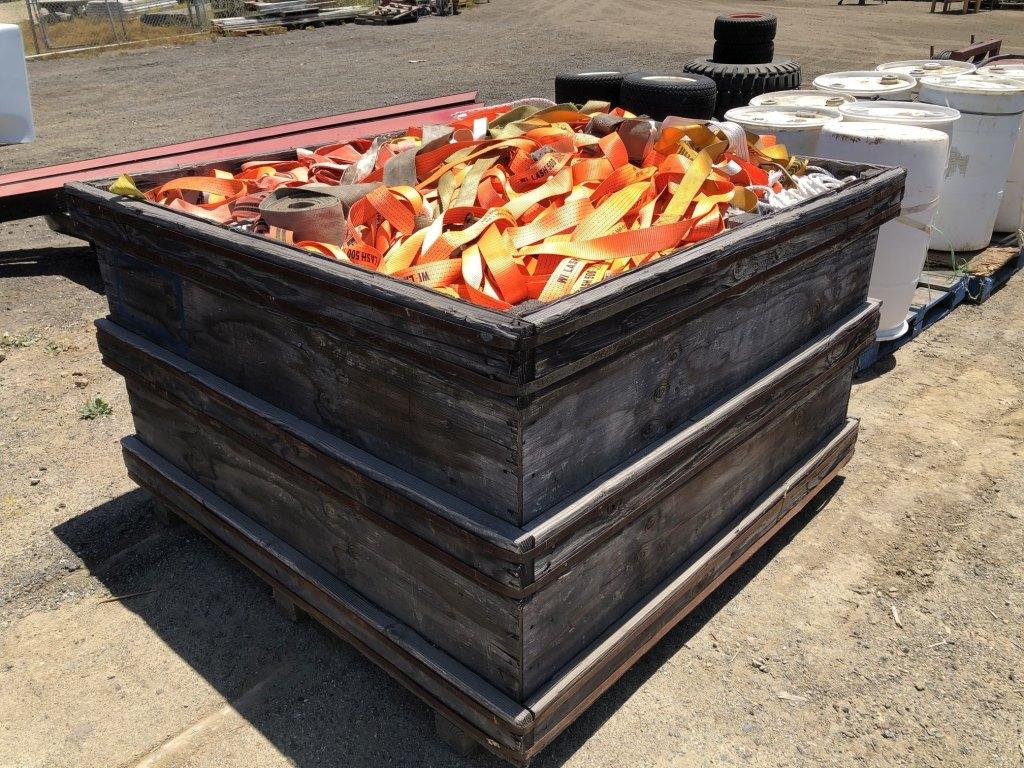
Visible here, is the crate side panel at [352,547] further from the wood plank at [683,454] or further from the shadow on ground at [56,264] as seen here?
the shadow on ground at [56,264]

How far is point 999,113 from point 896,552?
3620 mm

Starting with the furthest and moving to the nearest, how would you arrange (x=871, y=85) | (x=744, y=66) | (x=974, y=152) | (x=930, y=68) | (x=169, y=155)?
(x=930, y=68)
(x=744, y=66)
(x=169, y=155)
(x=871, y=85)
(x=974, y=152)

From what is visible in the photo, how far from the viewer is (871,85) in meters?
6.30

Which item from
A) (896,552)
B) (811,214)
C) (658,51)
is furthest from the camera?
(658,51)

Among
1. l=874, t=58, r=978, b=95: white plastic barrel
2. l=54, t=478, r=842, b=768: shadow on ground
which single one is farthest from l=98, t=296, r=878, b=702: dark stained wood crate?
l=874, t=58, r=978, b=95: white plastic barrel

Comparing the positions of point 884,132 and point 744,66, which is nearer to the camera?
point 884,132

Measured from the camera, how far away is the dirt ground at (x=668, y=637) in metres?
2.87

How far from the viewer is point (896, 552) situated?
149 inches

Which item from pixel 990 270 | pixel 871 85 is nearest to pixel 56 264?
pixel 871 85

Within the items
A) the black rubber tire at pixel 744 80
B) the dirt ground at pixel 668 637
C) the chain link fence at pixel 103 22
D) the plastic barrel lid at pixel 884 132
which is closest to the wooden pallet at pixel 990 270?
the dirt ground at pixel 668 637

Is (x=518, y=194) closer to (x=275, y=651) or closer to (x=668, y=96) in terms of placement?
(x=275, y=651)

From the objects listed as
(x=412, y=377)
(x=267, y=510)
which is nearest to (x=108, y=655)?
(x=267, y=510)

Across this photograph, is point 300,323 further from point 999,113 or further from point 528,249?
point 999,113

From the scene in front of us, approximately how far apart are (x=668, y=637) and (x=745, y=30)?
598 centimetres
